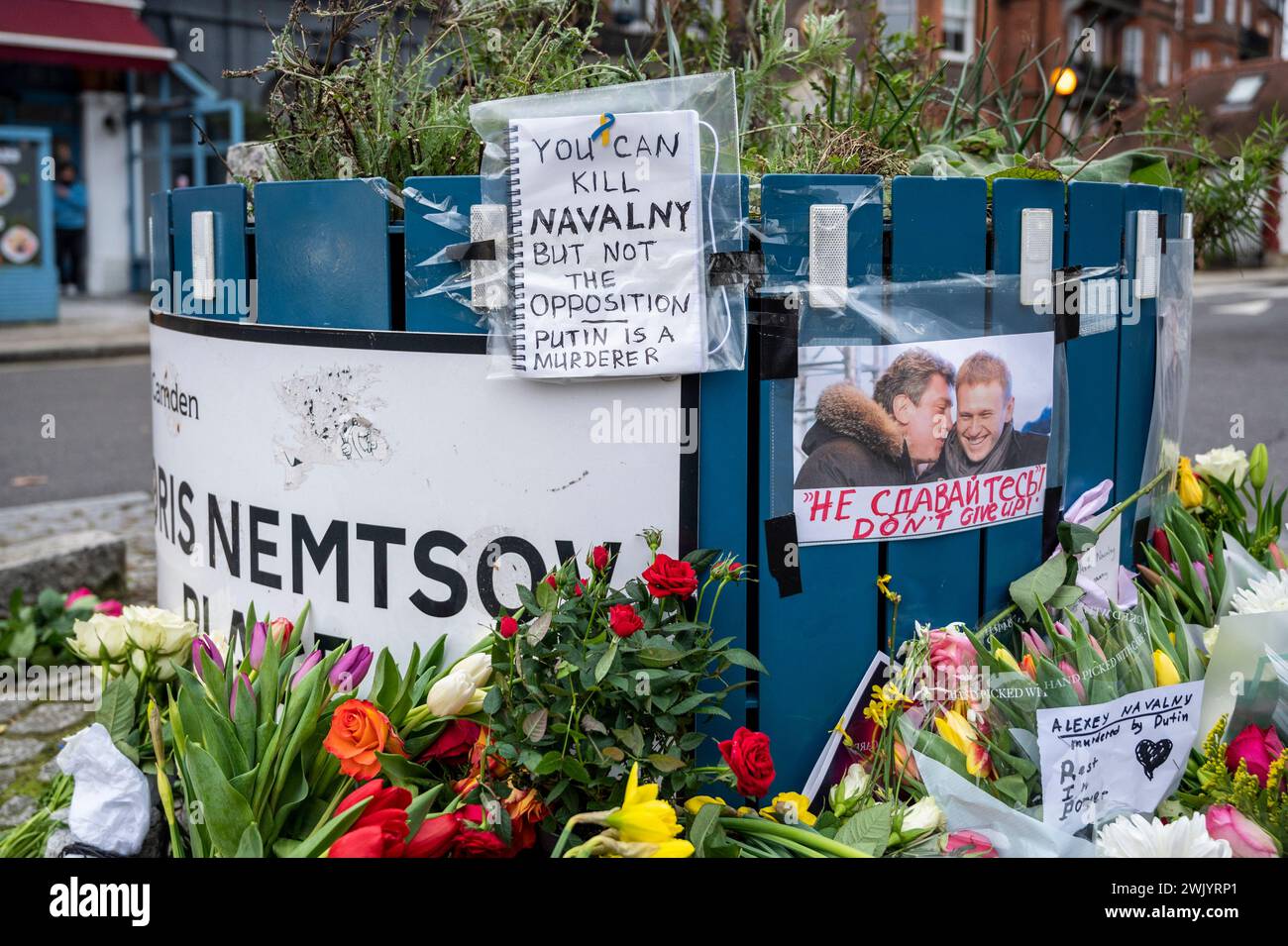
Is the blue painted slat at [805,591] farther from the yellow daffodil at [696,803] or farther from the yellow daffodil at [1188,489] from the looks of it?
the yellow daffodil at [1188,489]

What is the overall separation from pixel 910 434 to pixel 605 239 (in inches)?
24.9

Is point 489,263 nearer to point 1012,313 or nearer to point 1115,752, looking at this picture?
point 1012,313

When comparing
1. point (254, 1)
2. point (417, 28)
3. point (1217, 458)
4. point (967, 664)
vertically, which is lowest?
point (967, 664)

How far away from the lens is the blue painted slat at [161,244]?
112 inches

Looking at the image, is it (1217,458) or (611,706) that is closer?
(611,706)

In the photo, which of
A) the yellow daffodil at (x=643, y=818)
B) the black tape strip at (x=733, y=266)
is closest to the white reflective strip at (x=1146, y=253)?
the black tape strip at (x=733, y=266)

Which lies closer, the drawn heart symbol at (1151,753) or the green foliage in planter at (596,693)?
the green foliage in planter at (596,693)

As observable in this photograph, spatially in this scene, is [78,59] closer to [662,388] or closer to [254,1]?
[254,1]

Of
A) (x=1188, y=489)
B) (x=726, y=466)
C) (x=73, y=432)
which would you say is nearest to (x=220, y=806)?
(x=726, y=466)

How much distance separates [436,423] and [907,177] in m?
0.93

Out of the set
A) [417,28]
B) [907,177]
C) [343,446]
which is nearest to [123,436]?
[417,28]

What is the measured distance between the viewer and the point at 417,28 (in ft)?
31.7

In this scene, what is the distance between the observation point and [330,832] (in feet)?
6.31

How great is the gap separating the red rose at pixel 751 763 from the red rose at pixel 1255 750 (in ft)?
2.73
